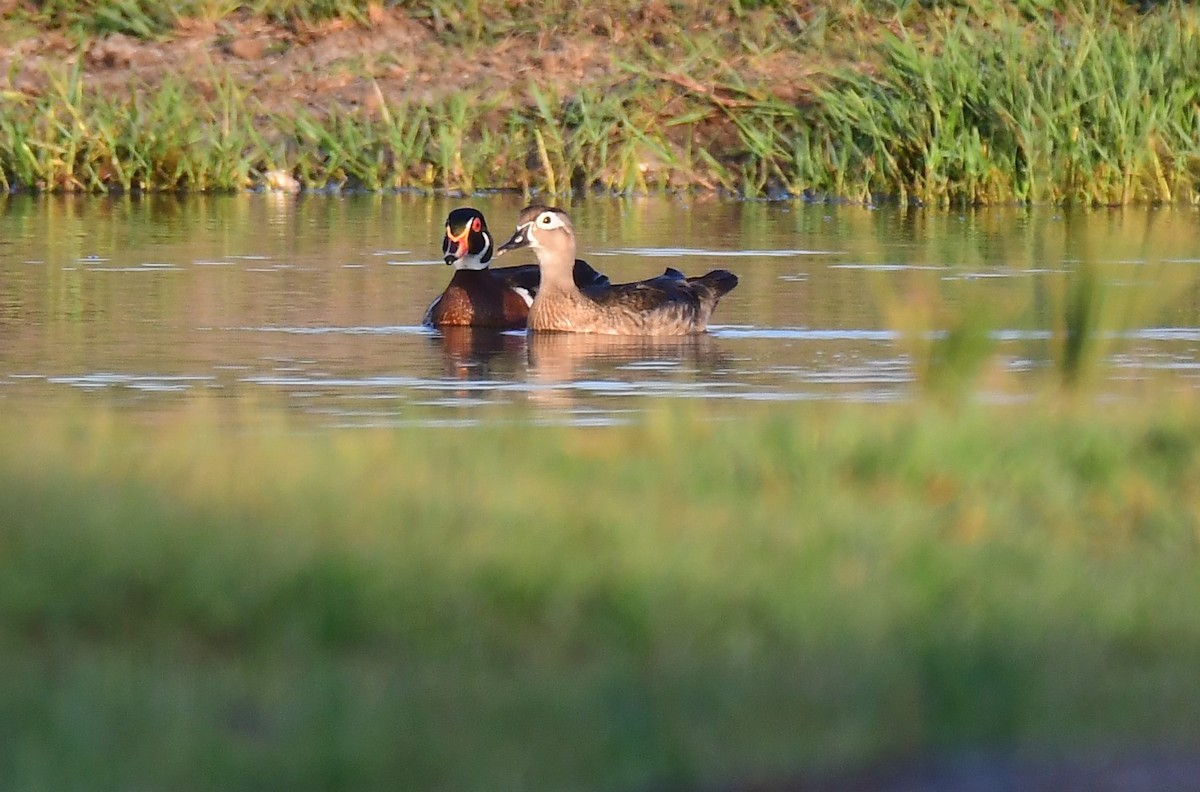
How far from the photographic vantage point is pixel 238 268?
13820mm

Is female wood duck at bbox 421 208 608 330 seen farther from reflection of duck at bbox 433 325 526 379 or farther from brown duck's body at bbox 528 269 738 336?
brown duck's body at bbox 528 269 738 336

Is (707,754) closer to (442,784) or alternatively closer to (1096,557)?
(442,784)

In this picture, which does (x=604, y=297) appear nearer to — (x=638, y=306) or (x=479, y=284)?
(x=638, y=306)

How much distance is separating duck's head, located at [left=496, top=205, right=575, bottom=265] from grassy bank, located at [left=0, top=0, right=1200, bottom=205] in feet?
19.3

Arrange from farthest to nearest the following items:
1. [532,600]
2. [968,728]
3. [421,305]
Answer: [421,305] < [532,600] < [968,728]

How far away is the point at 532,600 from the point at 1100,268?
12.9 ft

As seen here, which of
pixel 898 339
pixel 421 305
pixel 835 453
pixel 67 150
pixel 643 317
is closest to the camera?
pixel 835 453

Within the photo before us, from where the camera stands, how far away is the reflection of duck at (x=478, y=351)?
10.5 m

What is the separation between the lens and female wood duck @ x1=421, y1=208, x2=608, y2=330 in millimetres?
12438

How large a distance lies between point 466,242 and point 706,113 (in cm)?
793

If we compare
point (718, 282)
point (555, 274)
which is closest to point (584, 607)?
point (718, 282)

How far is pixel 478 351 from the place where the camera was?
11430mm

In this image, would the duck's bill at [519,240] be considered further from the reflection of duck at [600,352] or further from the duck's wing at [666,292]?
the reflection of duck at [600,352]

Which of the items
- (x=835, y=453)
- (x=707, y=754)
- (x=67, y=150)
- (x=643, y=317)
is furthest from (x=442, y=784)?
(x=67, y=150)
